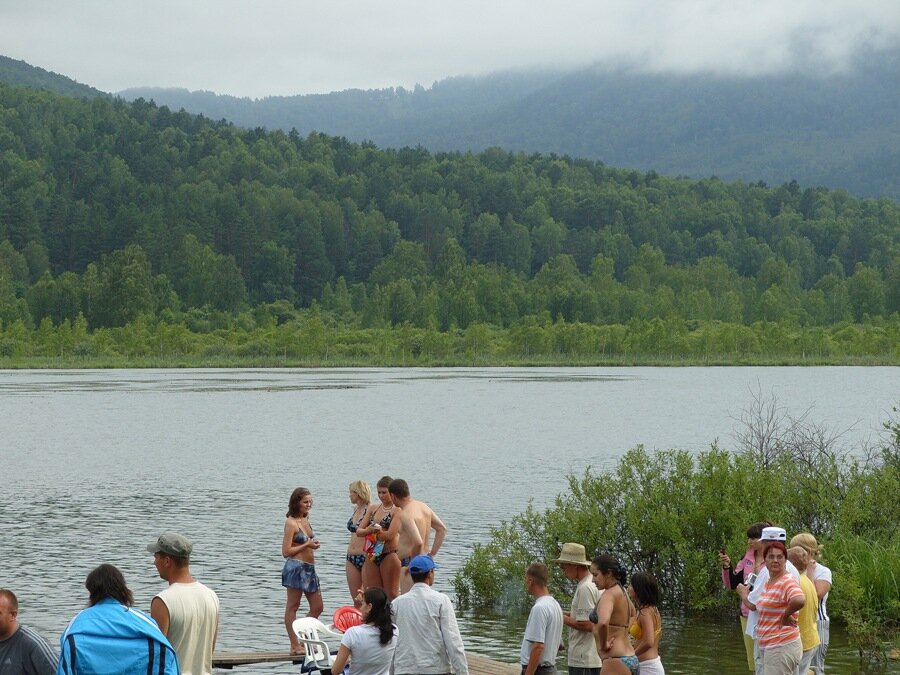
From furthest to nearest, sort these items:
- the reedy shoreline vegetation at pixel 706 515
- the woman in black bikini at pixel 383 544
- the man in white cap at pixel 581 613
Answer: the reedy shoreline vegetation at pixel 706 515 → the woman in black bikini at pixel 383 544 → the man in white cap at pixel 581 613

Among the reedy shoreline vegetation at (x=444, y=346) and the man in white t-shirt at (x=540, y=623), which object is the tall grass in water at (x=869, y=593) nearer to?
the man in white t-shirt at (x=540, y=623)

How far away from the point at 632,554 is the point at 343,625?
7.44 meters

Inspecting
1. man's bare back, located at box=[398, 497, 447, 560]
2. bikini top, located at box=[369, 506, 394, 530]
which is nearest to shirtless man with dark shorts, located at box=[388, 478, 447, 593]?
man's bare back, located at box=[398, 497, 447, 560]

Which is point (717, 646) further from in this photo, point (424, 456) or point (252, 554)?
point (424, 456)

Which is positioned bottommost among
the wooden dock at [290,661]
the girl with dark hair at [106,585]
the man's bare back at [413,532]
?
the wooden dock at [290,661]

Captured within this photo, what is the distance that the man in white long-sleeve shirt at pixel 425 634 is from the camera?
34.3ft

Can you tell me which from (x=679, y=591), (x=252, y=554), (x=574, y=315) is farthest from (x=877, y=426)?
(x=574, y=315)

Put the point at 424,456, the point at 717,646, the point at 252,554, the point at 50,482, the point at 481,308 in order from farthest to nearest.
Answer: the point at 481,308
the point at 424,456
the point at 50,482
the point at 252,554
the point at 717,646

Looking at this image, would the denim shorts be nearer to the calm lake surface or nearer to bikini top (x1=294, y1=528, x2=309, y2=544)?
bikini top (x1=294, y1=528, x2=309, y2=544)

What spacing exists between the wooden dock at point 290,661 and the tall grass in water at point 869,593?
168 inches

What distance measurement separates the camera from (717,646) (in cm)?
1827

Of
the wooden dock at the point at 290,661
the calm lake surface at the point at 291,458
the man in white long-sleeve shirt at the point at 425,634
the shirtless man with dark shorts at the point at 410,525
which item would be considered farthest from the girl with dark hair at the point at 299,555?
the man in white long-sleeve shirt at the point at 425,634

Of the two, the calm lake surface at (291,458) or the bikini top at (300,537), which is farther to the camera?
the calm lake surface at (291,458)

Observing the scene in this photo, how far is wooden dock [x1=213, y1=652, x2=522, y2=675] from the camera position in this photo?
14359 mm
